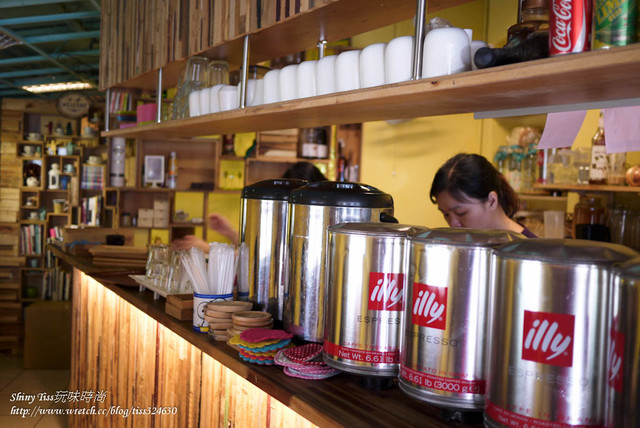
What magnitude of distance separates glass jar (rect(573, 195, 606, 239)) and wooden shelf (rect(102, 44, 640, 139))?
213 cm

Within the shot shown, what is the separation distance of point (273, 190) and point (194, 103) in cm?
101

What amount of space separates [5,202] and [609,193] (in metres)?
9.71

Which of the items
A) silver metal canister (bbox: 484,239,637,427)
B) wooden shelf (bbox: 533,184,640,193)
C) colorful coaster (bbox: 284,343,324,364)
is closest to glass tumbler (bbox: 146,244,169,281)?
colorful coaster (bbox: 284,343,324,364)

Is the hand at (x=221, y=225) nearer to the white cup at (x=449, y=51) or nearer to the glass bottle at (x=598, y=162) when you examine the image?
the glass bottle at (x=598, y=162)

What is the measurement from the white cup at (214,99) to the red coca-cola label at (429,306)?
1570 millimetres

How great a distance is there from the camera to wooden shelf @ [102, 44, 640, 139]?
984 mm

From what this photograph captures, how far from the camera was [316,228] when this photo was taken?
1.46 metres

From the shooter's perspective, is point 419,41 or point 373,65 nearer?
point 419,41

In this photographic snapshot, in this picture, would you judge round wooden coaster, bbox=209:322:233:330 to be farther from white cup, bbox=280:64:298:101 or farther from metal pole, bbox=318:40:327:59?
metal pole, bbox=318:40:327:59

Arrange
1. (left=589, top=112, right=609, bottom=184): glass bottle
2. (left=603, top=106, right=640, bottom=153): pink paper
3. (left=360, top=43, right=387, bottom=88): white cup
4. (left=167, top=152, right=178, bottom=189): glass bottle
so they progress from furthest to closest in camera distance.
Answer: (left=167, top=152, right=178, bottom=189): glass bottle → (left=589, top=112, right=609, bottom=184): glass bottle → (left=360, top=43, right=387, bottom=88): white cup → (left=603, top=106, right=640, bottom=153): pink paper

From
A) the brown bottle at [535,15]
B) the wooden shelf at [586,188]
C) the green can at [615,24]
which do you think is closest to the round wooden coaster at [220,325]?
the brown bottle at [535,15]

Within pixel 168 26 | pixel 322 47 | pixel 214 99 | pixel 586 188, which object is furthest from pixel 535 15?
pixel 586 188

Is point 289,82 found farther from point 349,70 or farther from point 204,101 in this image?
point 204,101

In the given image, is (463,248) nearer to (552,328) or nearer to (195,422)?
(552,328)
